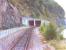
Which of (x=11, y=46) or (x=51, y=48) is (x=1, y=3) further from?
(x=51, y=48)

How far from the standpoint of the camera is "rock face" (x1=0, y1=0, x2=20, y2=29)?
7.66 feet

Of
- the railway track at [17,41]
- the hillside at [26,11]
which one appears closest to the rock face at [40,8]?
the hillside at [26,11]

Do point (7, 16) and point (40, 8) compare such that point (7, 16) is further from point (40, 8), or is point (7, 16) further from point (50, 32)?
point (50, 32)

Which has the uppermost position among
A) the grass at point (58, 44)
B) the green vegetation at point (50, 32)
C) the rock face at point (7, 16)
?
the rock face at point (7, 16)

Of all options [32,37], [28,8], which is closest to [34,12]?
[28,8]

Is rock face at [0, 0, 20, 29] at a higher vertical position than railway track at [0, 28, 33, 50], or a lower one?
higher

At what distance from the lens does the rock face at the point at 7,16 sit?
233cm

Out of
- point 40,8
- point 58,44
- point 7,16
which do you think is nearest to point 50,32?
point 58,44

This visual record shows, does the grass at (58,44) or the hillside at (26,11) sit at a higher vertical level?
the hillside at (26,11)

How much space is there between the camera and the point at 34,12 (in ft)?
7.90

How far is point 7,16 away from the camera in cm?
235

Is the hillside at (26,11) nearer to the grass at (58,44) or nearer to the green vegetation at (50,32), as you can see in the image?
the green vegetation at (50,32)

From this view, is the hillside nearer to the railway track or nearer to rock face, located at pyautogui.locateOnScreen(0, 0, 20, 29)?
rock face, located at pyautogui.locateOnScreen(0, 0, 20, 29)

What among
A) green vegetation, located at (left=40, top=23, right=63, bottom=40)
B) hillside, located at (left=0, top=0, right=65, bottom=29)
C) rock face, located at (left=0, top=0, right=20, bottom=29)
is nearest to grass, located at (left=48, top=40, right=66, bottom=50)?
green vegetation, located at (left=40, top=23, right=63, bottom=40)
